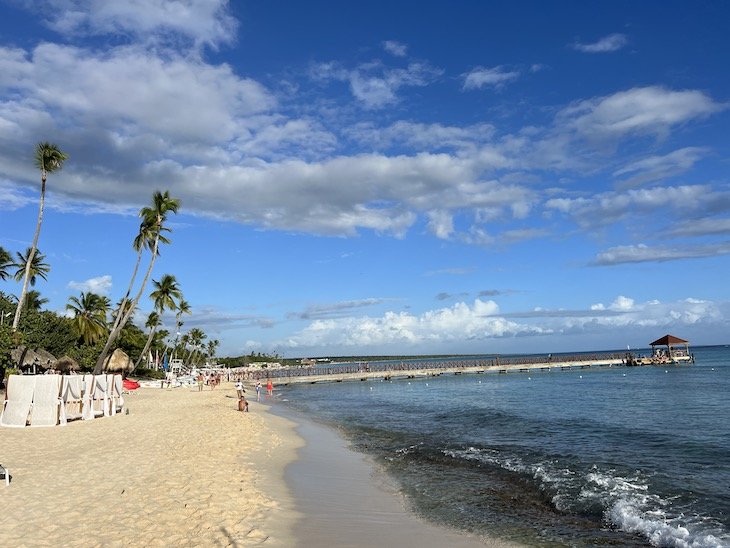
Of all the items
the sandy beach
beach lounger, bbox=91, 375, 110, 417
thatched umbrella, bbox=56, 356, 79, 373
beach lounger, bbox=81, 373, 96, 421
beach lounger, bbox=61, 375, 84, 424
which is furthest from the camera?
thatched umbrella, bbox=56, 356, 79, 373

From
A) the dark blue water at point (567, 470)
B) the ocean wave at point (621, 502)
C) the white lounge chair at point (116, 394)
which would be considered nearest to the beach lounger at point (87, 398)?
the white lounge chair at point (116, 394)

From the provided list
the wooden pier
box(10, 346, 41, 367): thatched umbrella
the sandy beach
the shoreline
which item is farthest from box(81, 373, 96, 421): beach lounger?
the wooden pier

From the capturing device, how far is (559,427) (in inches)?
924

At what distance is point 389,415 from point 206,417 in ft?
38.7

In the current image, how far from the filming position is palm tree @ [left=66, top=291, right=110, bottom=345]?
173 ft

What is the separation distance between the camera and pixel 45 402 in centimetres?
1914

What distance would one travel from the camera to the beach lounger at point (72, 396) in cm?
2005

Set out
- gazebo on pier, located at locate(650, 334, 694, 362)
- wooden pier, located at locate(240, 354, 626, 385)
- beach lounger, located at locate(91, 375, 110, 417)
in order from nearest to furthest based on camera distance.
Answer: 1. beach lounger, located at locate(91, 375, 110, 417)
2. wooden pier, located at locate(240, 354, 626, 385)
3. gazebo on pier, located at locate(650, 334, 694, 362)

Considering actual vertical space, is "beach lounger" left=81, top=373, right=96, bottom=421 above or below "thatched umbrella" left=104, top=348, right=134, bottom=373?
below

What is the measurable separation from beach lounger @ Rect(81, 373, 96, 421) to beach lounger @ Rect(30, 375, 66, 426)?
6.80ft

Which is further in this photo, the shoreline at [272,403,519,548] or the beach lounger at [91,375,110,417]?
the beach lounger at [91,375,110,417]

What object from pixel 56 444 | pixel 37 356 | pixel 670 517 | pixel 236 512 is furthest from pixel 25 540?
pixel 37 356

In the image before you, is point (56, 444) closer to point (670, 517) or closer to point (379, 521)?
point (379, 521)

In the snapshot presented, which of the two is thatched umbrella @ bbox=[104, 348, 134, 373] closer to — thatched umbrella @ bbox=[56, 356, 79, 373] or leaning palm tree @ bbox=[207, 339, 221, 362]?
thatched umbrella @ bbox=[56, 356, 79, 373]
